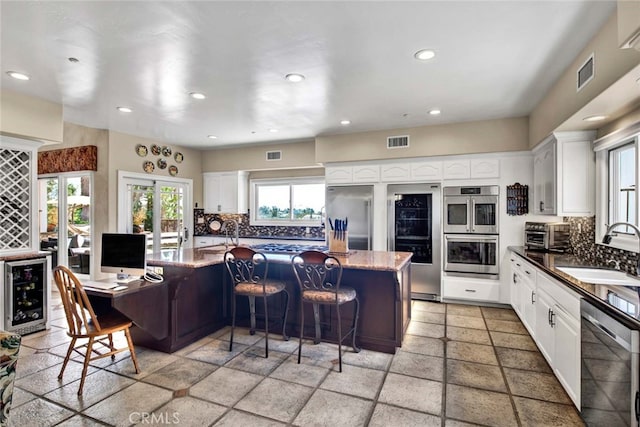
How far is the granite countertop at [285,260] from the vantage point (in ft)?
9.93

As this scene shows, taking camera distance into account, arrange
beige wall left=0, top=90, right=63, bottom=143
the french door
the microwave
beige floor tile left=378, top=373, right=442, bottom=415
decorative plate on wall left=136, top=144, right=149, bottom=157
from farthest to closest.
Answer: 1. decorative plate on wall left=136, top=144, right=149, bottom=157
2. the french door
3. the microwave
4. beige wall left=0, top=90, right=63, bottom=143
5. beige floor tile left=378, top=373, right=442, bottom=415

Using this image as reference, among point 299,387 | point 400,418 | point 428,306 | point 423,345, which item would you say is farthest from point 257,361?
point 428,306

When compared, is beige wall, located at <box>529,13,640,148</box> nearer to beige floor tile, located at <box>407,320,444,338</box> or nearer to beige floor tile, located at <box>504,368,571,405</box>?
beige floor tile, located at <box>504,368,571,405</box>

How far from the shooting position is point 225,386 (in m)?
2.58

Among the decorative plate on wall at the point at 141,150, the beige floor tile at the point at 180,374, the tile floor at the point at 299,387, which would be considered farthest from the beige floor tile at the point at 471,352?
the decorative plate on wall at the point at 141,150

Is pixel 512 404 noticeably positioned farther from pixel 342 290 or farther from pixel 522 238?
pixel 522 238

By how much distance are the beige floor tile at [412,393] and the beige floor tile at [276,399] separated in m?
0.59

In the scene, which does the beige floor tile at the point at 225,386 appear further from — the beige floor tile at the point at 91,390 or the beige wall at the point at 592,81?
the beige wall at the point at 592,81

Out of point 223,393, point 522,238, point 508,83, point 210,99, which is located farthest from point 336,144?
point 223,393

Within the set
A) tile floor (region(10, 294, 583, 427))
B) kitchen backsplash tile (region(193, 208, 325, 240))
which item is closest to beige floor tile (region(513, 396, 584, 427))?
tile floor (region(10, 294, 583, 427))

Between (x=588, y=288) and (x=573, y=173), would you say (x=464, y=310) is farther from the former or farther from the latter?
(x=588, y=288)

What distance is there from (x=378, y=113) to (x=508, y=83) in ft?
4.98

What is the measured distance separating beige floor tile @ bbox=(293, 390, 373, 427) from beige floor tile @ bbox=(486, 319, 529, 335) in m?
2.25

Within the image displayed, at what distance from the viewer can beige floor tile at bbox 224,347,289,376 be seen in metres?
2.86
